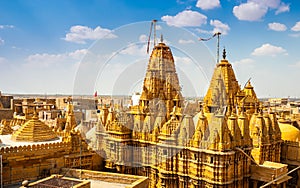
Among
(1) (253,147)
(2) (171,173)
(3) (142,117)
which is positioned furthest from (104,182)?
(1) (253,147)

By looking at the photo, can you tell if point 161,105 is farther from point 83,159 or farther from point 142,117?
point 83,159

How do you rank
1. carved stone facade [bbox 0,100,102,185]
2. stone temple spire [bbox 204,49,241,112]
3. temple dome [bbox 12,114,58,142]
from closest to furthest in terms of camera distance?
carved stone facade [bbox 0,100,102,185] < temple dome [bbox 12,114,58,142] < stone temple spire [bbox 204,49,241,112]

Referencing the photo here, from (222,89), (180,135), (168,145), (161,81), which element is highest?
(161,81)

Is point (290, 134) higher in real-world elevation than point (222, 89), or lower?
lower

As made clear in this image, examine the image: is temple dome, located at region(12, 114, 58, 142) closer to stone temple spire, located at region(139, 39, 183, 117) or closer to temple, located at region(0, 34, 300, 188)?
temple, located at region(0, 34, 300, 188)

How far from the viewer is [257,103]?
81.9 ft

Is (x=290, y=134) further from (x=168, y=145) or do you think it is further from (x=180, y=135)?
(x=168, y=145)

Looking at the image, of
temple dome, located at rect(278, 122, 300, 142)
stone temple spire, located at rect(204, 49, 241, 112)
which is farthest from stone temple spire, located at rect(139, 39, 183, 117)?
temple dome, located at rect(278, 122, 300, 142)

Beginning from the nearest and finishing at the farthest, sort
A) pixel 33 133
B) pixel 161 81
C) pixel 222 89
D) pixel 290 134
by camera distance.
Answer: pixel 33 133, pixel 222 89, pixel 290 134, pixel 161 81

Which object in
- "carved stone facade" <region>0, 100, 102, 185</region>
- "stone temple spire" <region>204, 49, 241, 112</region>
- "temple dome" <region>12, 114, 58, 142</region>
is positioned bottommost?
A: "carved stone facade" <region>0, 100, 102, 185</region>

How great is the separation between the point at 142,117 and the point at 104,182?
24.1 ft

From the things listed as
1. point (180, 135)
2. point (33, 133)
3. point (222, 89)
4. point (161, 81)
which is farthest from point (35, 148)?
point (222, 89)

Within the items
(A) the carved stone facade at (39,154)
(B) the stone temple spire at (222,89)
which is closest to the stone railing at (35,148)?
(A) the carved stone facade at (39,154)

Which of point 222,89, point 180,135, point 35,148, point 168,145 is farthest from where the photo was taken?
point 222,89
